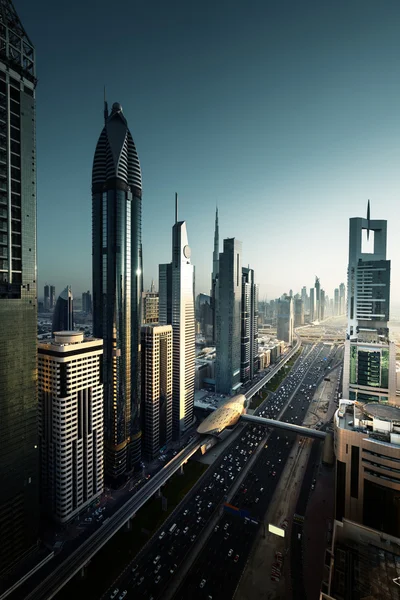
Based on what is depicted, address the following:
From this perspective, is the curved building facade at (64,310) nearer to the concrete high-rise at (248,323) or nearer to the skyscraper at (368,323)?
the concrete high-rise at (248,323)

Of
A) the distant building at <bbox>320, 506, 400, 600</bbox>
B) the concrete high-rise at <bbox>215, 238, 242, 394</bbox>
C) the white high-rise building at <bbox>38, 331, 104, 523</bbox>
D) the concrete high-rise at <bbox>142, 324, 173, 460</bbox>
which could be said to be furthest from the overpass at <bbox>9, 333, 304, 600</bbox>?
the concrete high-rise at <bbox>215, 238, 242, 394</bbox>

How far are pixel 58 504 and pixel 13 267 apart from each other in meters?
54.9

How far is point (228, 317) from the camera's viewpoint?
161 meters

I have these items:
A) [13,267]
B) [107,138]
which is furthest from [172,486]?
[107,138]

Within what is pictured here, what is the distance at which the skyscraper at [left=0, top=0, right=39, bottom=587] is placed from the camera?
54.3 metres

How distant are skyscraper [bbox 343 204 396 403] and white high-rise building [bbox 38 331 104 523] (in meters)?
96.3

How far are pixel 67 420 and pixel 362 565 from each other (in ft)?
197

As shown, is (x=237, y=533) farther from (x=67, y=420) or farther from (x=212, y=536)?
(x=67, y=420)

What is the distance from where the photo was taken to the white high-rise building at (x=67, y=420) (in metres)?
67.6

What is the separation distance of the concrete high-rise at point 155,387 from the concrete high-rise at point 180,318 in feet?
26.6

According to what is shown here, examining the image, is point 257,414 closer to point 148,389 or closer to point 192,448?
point 192,448

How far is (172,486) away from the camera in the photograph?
281 ft

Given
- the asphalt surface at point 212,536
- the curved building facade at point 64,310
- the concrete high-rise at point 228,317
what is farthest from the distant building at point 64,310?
the asphalt surface at point 212,536

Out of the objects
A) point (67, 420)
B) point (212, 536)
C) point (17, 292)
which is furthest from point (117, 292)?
point (212, 536)
